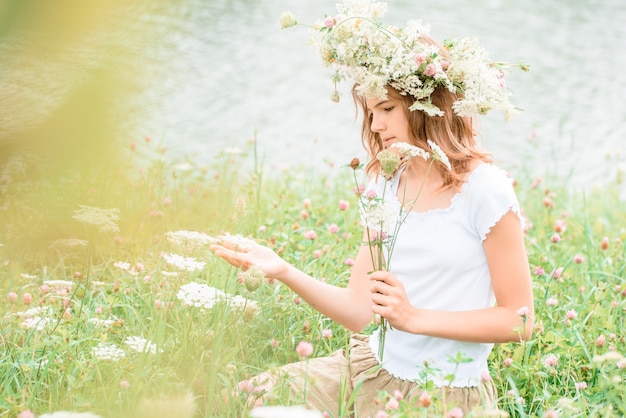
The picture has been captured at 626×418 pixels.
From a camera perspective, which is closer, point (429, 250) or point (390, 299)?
point (390, 299)

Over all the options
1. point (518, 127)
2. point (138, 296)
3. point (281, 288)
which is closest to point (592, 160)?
point (518, 127)

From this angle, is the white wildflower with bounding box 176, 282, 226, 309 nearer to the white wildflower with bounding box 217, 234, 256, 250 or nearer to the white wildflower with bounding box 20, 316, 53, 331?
the white wildflower with bounding box 217, 234, 256, 250

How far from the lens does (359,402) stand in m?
1.81

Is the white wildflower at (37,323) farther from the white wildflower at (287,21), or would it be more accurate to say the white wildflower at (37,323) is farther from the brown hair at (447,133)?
the brown hair at (447,133)

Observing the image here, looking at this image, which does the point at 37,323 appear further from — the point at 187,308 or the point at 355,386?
the point at 355,386

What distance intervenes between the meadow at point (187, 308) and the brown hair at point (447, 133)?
1.54 ft

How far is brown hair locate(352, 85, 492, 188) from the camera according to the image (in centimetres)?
180

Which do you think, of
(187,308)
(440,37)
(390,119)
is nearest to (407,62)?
(390,119)

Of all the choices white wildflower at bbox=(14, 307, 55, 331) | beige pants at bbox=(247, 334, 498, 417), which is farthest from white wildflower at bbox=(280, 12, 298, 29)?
white wildflower at bbox=(14, 307, 55, 331)

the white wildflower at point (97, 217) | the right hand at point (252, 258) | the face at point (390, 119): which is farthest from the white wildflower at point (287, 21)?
the white wildflower at point (97, 217)

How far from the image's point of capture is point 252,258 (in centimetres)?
175

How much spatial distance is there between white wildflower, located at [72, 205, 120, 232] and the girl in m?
1.05

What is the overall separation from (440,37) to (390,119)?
6814mm

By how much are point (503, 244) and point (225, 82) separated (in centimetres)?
523
